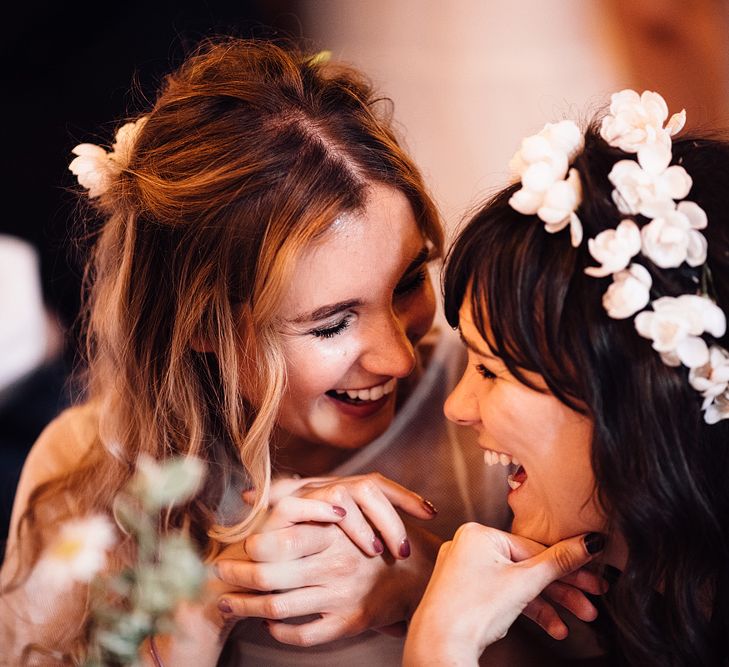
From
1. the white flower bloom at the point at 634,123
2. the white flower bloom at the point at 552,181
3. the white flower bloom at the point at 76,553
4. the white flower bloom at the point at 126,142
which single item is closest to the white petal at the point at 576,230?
the white flower bloom at the point at 552,181

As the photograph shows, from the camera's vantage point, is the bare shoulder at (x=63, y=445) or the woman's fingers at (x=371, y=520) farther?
the bare shoulder at (x=63, y=445)

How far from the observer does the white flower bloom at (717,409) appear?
0.74 metres

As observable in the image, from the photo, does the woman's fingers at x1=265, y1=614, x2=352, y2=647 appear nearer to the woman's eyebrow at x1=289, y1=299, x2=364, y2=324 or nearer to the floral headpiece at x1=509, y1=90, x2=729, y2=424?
the woman's eyebrow at x1=289, y1=299, x2=364, y2=324

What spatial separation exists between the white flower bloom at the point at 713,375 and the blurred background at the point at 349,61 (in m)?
0.45

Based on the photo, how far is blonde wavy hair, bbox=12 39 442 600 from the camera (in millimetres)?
946

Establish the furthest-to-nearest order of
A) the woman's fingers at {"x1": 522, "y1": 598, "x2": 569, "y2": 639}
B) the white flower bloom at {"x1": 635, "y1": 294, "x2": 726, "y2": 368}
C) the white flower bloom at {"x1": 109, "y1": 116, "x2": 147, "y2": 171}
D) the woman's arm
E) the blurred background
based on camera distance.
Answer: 1. the blurred background
2. the white flower bloom at {"x1": 109, "y1": 116, "x2": 147, "y2": 171}
3. the woman's fingers at {"x1": 522, "y1": 598, "x2": 569, "y2": 639}
4. the woman's arm
5. the white flower bloom at {"x1": 635, "y1": 294, "x2": 726, "y2": 368}

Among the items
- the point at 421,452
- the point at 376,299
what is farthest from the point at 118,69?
the point at 421,452

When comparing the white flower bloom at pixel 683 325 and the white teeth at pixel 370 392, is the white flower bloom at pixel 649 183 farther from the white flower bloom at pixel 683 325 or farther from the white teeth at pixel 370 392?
the white teeth at pixel 370 392

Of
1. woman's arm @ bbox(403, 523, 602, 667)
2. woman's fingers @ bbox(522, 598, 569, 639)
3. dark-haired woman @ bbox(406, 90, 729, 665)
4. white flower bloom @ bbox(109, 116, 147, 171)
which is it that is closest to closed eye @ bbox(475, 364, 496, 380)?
dark-haired woman @ bbox(406, 90, 729, 665)

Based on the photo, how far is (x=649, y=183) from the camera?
0.71 meters

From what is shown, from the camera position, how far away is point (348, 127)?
1000 millimetres

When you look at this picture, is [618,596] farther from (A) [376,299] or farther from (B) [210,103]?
(B) [210,103]

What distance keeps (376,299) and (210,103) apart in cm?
30

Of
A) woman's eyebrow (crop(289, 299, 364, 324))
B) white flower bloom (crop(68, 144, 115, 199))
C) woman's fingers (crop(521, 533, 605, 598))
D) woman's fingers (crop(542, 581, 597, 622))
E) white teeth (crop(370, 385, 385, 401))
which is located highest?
white flower bloom (crop(68, 144, 115, 199))
